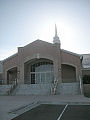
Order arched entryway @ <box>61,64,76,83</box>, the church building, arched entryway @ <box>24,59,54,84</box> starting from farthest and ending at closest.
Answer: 1. arched entryway @ <box>24,59,54,84</box>
2. arched entryway @ <box>61,64,76,83</box>
3. the church building

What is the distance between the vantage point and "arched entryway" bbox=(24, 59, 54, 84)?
34500 millimetres

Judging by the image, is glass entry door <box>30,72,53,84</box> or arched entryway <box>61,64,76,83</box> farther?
glass entry door <box>30,72,53,84</box>

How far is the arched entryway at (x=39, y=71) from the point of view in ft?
113

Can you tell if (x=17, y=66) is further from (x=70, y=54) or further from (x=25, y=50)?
(x=70, y=54)

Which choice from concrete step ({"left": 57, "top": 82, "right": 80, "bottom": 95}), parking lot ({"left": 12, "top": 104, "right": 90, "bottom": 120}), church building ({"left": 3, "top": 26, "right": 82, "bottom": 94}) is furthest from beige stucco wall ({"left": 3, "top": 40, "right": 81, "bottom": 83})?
parking lot ({"left": 12, "top": 104, "right": 90, "bottom": 120})

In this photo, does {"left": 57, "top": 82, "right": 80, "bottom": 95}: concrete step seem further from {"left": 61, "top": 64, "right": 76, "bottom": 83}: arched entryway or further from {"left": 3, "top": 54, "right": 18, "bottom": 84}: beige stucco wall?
{"left": 3, "top": 54, "right": 18, "bottom": 84}: beige stucco wall

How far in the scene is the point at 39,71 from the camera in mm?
35438

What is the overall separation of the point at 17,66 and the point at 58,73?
7.60 m

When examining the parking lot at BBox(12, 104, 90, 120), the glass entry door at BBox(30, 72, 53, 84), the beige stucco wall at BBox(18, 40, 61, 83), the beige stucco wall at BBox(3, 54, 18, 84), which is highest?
the beige stucco wall at BBox(18, 40, 61, 83)

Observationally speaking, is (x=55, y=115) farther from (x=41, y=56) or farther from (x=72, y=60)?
(x=41, y=56)

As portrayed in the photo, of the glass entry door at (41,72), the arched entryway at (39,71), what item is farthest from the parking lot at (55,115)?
the glass entry door at (41,72)

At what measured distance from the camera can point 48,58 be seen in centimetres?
3192

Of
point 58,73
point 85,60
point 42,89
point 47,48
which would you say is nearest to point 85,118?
point 42,89

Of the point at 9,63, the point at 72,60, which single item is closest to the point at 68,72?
the point at 72,60
